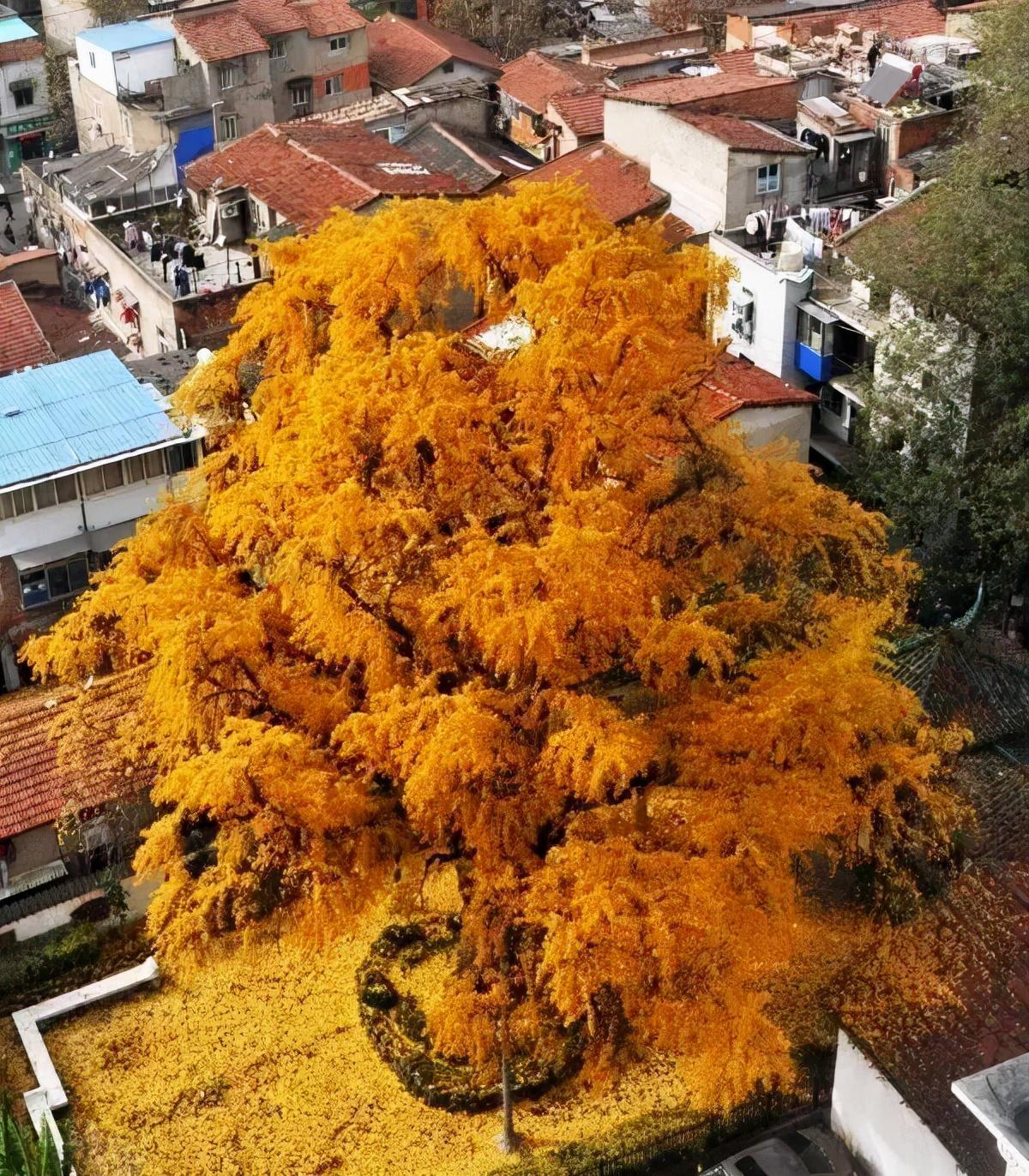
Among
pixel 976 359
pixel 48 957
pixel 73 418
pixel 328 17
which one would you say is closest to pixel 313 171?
pixel 73 418

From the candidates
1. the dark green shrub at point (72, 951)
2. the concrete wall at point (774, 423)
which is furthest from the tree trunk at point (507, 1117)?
the concrete wall at point (774, 423)

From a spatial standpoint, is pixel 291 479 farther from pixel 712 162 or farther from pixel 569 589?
pixel 712 162

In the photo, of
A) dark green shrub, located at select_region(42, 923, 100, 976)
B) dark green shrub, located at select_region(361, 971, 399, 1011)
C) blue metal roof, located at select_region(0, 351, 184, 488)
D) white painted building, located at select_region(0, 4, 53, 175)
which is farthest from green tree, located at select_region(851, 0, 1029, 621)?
white painted building, located at select_region(0, 4, 53, 175)

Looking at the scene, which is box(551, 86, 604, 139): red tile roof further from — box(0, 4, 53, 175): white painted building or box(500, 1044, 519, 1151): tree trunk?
box(500, 1044, 519, 1151): tree trunk

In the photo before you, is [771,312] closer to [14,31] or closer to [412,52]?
[412,52]

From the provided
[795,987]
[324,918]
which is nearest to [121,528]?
[324,918]
